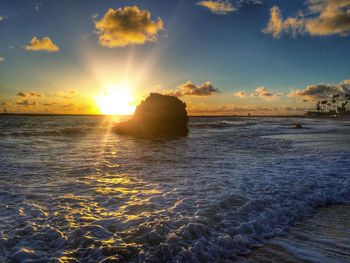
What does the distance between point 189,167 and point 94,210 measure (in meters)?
5.41

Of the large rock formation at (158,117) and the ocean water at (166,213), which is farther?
the large rock formation at (158,117)

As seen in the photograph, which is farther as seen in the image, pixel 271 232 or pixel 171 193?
pixel 171 193

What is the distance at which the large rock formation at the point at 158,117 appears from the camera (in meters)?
34.4

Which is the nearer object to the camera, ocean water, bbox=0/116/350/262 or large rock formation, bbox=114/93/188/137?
ocean water, bbox=0/116/350/262

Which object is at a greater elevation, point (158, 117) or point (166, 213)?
point (158, 117)

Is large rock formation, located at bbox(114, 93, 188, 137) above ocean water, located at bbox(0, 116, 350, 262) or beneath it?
above

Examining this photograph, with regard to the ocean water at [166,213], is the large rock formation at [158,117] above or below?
above

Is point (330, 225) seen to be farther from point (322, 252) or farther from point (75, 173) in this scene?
point (75, 173)

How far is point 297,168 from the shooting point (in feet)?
34.6

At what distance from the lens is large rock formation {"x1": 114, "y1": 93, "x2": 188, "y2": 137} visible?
3444cm

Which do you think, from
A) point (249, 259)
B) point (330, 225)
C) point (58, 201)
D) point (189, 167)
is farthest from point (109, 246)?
point (189, 167)

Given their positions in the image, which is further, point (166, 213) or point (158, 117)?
point (158, 117)

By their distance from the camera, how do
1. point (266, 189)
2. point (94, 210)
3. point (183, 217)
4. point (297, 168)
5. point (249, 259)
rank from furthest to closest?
point (297, 168) < point (266, 189) < point (94, 210) < point (183, 217) < point (249, 259)

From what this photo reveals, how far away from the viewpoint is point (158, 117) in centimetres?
3622
